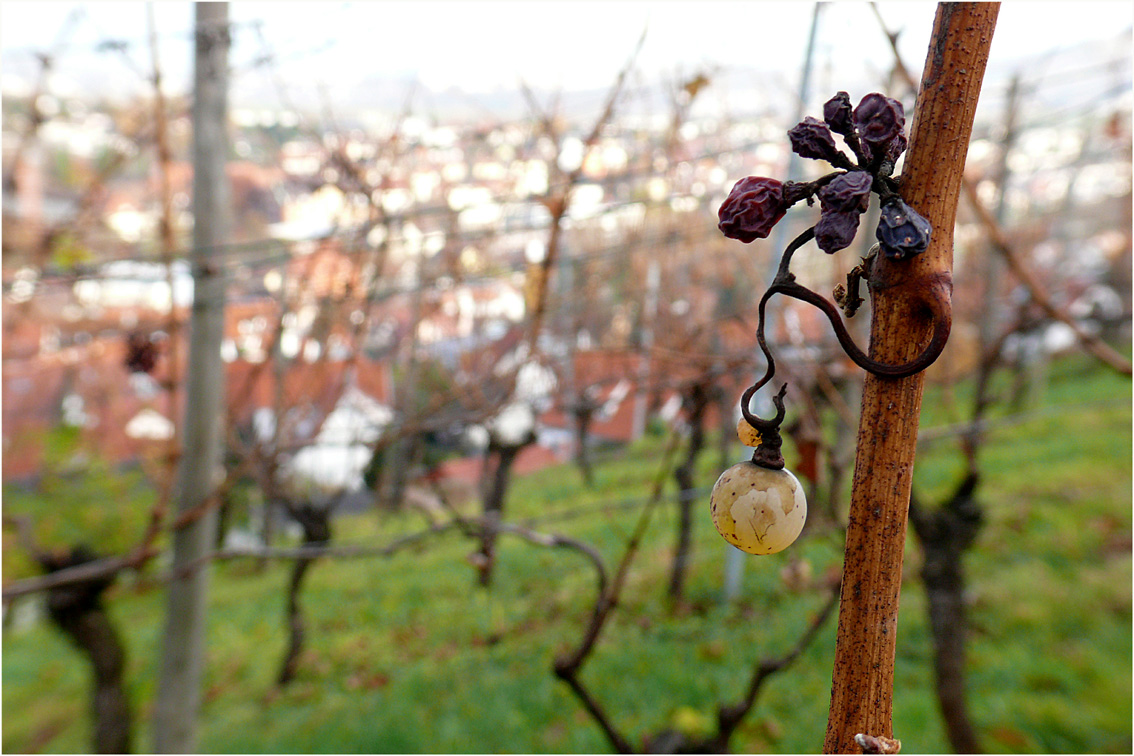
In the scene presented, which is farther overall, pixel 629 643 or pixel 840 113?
pixel 629 643

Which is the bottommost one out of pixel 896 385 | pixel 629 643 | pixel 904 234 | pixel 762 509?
pixel 629 643

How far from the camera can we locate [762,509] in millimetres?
600

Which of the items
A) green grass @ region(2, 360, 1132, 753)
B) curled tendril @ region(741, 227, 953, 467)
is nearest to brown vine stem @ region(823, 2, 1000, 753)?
curled tendril @ region(741, 227, 953, 467)

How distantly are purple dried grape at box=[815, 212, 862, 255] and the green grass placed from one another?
8.86 feet

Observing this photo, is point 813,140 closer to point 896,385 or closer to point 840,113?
point 840,113

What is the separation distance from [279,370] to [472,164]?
2.08 metres

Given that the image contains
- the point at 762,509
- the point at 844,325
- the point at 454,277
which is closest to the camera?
the point at 844,325

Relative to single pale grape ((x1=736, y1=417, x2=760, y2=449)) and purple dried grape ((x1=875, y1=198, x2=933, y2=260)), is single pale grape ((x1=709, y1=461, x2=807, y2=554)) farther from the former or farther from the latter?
purple dried grape ((x1=875, y1=198, x2=933, y2=260))

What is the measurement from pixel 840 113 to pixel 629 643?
4.32 meters

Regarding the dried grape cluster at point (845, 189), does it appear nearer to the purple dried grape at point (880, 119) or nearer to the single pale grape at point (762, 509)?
the purple dried grape at point (880, 119)

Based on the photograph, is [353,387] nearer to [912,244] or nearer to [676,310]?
[676,310]

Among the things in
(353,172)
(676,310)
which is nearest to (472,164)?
(353,172)

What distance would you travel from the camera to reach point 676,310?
289 inches

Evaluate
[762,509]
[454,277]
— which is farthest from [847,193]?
[454,277]
